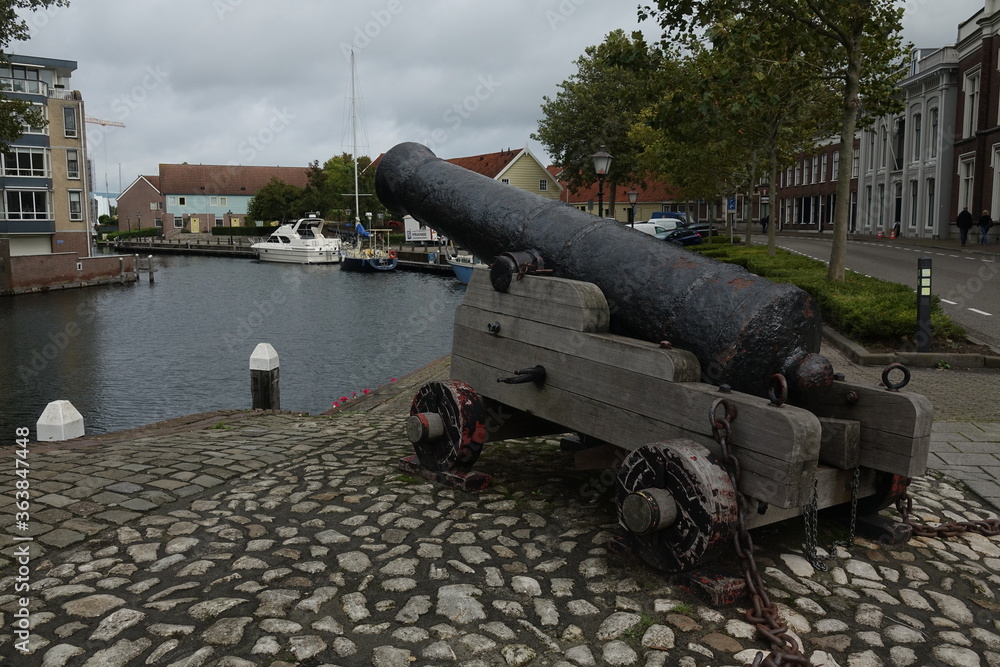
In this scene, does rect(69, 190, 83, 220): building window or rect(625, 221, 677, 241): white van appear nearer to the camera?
rect(625, 221, 677, 241): white van

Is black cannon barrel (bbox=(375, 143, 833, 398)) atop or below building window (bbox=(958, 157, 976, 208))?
below

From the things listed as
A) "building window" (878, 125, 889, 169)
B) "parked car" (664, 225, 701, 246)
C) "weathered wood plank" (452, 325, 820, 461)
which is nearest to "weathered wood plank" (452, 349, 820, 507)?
"weathered wood plank" (452, 325, 820, 461)

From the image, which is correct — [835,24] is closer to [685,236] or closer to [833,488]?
[833,488]

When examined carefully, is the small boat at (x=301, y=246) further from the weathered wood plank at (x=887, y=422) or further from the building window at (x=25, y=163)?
the weathered wood plank at (x=887, y=422)

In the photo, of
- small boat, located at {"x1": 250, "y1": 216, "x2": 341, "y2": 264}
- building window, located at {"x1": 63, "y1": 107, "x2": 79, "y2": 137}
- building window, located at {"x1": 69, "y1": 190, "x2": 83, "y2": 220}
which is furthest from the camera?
small boat, located at {"x1": 250, "y1": 216, "x2": 341, "y2": 264}

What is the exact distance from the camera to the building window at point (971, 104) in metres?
35.8

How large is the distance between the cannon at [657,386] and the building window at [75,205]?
165 ft

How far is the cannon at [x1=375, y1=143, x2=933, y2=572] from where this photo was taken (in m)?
3.46

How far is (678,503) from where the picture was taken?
3500 mm

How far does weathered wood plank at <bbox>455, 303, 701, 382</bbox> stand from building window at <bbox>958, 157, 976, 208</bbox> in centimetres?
3728

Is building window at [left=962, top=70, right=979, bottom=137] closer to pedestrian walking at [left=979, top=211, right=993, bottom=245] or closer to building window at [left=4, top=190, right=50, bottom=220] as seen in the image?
pedestrian walking at [left=979, top=211, right=993, bottom=245]

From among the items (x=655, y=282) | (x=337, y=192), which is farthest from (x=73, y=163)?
(x=655, y=282)

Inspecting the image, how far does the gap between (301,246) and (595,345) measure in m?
57.9

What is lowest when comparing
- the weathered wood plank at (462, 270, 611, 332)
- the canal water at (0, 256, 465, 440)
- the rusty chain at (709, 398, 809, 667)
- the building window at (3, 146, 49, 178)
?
the canal water at (0, 256, 465, 440)
